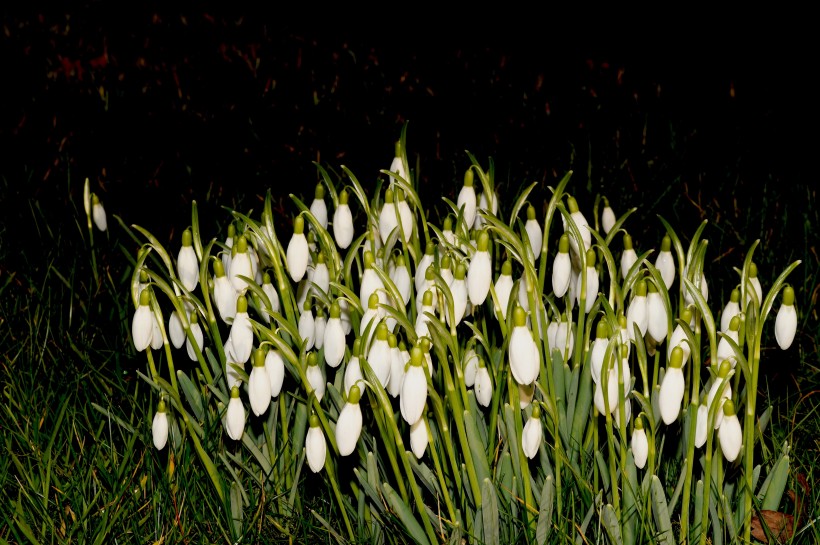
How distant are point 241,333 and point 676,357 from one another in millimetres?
776

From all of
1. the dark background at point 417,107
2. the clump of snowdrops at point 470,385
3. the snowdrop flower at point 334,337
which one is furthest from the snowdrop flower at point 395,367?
the dark background at point 417,107

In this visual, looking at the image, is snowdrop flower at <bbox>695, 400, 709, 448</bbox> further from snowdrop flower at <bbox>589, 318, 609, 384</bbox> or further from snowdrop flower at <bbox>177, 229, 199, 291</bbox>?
snowdrop flower at <bbox>177, 229, 199, 291</bbox>

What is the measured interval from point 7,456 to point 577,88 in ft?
10.7

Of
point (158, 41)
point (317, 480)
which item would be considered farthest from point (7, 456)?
point (158, 41)

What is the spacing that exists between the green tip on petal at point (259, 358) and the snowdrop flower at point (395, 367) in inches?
9.0

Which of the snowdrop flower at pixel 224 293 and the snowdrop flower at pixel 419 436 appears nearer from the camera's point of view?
the snowdrop flower at pixel 419 436

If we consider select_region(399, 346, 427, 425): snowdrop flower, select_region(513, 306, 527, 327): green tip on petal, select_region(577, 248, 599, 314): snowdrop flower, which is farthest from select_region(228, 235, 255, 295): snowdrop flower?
select_region(577, 248, 599, 314): snowdrop flower

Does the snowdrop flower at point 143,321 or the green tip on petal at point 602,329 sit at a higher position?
the green tip on petal at point 602,329

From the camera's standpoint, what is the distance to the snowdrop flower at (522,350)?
5.34ft

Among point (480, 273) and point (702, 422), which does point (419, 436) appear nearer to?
point (480, 273)

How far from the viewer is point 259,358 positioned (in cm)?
169

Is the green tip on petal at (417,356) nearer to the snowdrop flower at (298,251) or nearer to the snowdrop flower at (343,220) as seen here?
the snowdrop flower at (298,251)

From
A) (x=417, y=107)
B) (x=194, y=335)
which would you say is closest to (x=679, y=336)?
(x=194, y=335)

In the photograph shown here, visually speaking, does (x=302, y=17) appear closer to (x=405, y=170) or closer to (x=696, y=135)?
(x=696, y=135)
